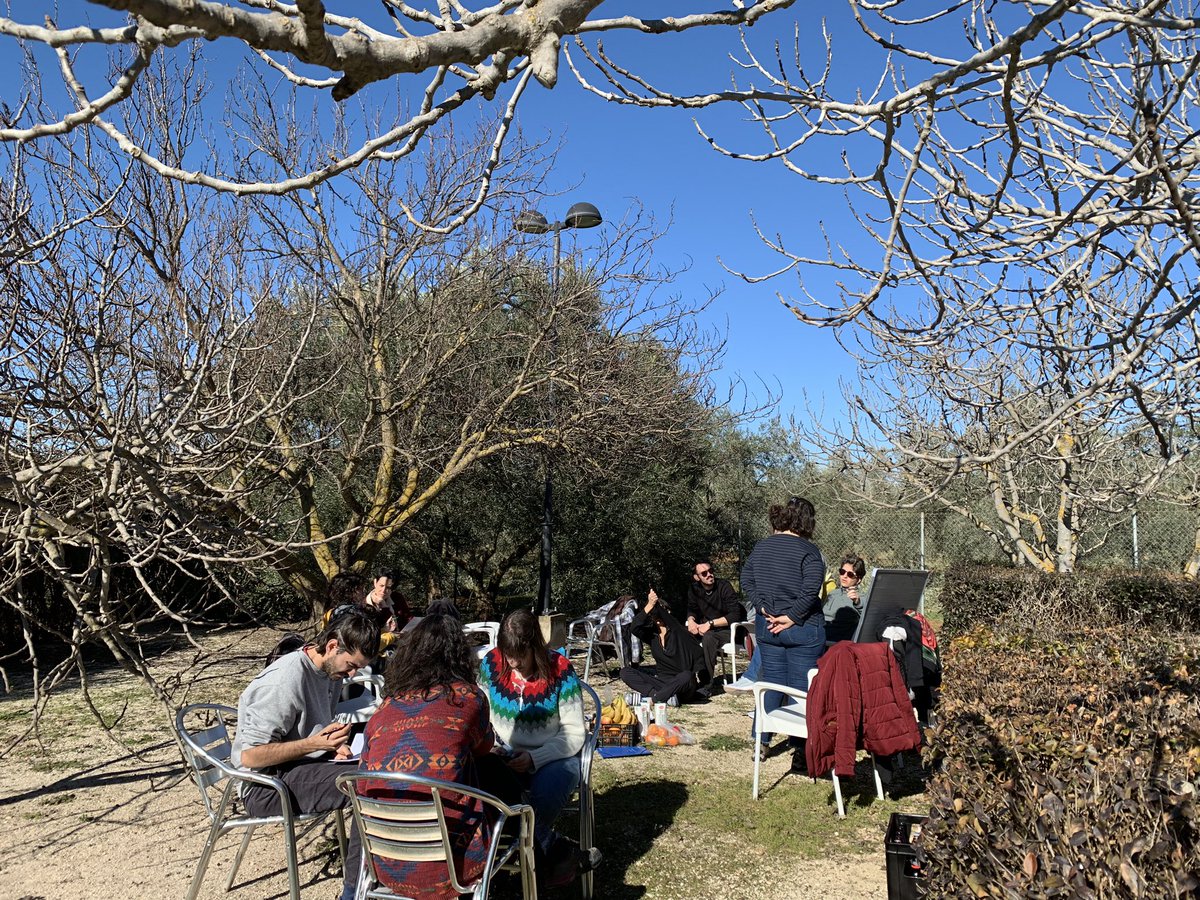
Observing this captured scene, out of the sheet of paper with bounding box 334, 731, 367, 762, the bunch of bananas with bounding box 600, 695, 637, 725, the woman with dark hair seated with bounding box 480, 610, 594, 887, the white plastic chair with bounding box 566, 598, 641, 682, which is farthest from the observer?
the white plastic chair with bounding box 566, 598, 641, 682

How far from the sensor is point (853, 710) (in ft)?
17.5

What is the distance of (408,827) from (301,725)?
3.68ft

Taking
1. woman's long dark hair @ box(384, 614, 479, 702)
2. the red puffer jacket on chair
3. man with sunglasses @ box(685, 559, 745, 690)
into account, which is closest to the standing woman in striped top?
the red puffer jacket on chair

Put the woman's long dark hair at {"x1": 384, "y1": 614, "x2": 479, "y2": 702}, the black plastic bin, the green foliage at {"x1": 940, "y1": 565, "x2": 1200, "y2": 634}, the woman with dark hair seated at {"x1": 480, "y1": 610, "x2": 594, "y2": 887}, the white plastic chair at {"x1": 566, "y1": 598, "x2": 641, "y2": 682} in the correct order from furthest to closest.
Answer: the white plastic chair at {"x1": 566, "y1": 598, "x2": 641, "y2": 682} → the green foliage at {"x1": 940, "y1": 565, "x2": 1200, "y2": 634} → the woman with dark hair seated at {"x1": 480, "y1": 610, "x2": 594, "y2": 887} → the woman's long dark hair at {"x1": 384, "y1": 614, "x2": 479, "y2": 702} → the black plastic bin

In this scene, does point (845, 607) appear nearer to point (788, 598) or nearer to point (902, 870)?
point (788, 598)

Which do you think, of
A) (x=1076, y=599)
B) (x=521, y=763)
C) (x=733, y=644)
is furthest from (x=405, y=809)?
(x=1076, y=599)

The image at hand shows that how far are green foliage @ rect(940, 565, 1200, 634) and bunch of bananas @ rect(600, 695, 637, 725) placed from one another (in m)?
2.68

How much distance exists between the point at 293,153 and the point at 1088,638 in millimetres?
7323

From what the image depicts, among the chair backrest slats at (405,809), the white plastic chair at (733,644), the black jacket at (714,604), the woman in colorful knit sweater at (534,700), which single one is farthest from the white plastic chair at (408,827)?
the black jacket at (714,604)

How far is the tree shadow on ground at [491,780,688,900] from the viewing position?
4.26 m

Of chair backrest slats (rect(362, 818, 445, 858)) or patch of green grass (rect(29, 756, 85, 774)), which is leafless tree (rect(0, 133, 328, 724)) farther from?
patch of green grass (rect(29, 756, 85, 774))

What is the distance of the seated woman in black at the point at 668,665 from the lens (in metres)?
8.58

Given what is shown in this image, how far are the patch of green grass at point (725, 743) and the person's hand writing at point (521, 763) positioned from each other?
3.26 meters

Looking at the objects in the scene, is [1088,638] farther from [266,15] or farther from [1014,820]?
[266,15]
